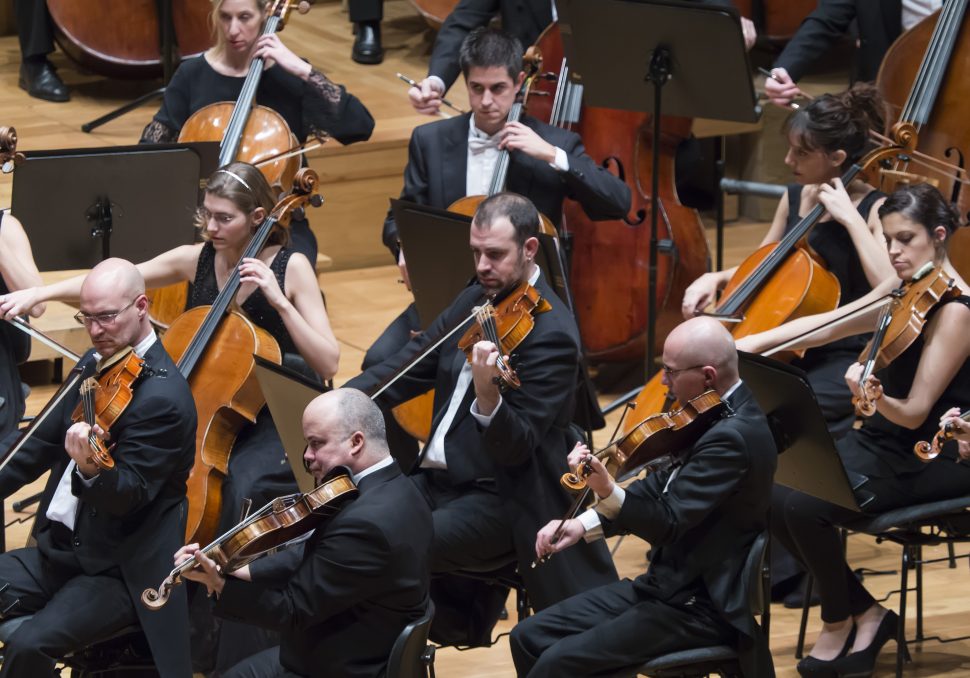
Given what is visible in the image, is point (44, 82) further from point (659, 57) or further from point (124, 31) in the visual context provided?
point (659, 57)

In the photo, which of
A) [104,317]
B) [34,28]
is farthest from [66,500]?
[34,28]

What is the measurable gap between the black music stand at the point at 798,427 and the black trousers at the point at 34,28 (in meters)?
4.06

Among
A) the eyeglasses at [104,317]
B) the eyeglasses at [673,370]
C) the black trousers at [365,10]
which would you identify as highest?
the eyeglasses at [673,370]

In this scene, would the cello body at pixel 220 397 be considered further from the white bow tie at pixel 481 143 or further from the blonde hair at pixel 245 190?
the white bow tie at pixel 481 143

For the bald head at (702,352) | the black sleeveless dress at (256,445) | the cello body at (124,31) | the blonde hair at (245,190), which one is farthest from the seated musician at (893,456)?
the cello body at (124,31)

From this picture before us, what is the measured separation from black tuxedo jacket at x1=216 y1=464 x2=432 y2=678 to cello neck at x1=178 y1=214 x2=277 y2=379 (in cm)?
88

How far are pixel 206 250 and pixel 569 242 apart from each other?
4.19 feet

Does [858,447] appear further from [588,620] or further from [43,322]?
[43,322]

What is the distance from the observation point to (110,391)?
11.9 ft

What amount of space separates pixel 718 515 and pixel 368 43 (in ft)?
14.8

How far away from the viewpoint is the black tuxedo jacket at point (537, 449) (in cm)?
374

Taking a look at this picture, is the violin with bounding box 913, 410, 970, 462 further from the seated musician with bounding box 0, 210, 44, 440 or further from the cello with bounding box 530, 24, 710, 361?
the seated musician with bounding box 0, 210, 44, 440

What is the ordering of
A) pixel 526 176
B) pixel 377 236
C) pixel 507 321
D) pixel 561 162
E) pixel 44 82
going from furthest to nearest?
pixel 44 82 < pixel 377 236 < pixel 526 176 < pixel 561 162 < pixel 507 321

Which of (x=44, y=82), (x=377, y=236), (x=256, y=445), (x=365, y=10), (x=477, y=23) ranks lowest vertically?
(x=377, y=236)
